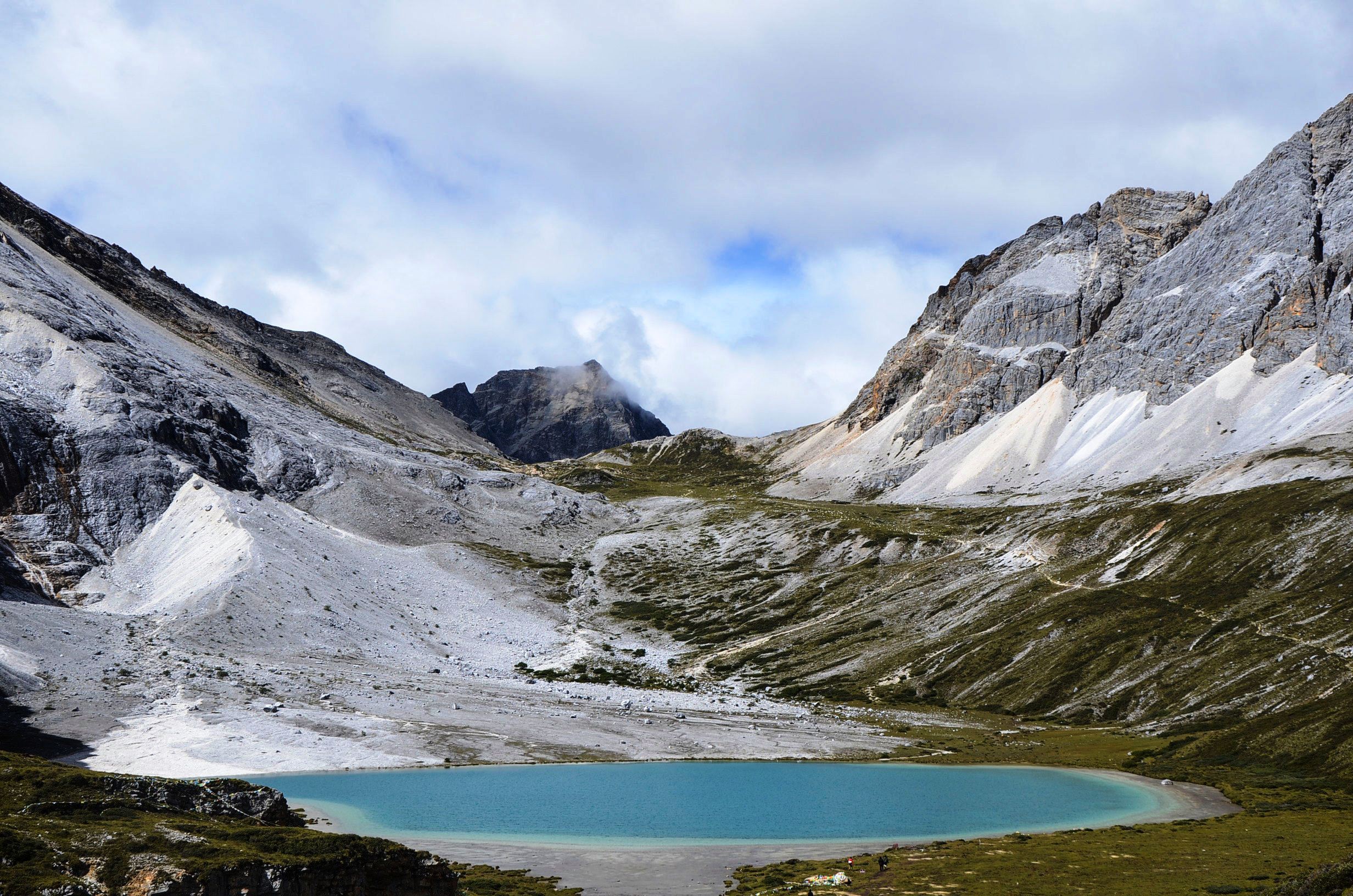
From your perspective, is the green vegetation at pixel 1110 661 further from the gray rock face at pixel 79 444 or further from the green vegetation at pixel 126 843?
the gray rock face at pixel 79 444

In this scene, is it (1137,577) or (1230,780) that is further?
(1137,577)

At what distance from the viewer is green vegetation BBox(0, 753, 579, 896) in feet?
87.3

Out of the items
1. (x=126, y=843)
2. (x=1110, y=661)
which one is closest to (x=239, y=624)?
(x=126, y=843)

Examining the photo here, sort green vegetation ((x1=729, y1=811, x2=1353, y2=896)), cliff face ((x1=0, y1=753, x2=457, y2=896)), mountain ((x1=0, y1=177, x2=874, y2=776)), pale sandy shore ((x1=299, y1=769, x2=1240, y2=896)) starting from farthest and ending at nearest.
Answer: mountain ((x1=0, y1=177, x2=874, y2=776)) < pale sandy shore ((x1=299, y1=769, x2=1240, y2=896)) < green vegetation ((x1=729, y1=811, x2=1353, y2=896)) < cliff face ((x1=0, y1=753, x2=457, y2=896))

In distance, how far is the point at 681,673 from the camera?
154000mm

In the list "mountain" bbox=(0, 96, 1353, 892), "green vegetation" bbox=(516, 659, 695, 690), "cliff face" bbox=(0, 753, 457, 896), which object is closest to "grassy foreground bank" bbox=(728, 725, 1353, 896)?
"mountain" bbox=(0, 96, 1353, 892)

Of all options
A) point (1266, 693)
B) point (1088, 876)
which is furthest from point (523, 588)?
point (1088, 876)

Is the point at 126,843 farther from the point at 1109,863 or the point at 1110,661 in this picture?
the point at 1110,661

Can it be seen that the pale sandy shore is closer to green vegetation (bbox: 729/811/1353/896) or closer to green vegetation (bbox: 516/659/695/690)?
green vegetation (bbox: 729/811/1353/896)

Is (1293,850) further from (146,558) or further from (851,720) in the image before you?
(146,558)

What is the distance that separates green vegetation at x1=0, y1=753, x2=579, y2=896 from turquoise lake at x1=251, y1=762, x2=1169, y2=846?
25.8 m

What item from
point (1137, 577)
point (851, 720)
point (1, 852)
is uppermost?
point (1137, 577)

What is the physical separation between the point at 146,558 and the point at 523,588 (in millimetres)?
72058

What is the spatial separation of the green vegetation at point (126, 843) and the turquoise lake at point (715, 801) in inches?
1014
